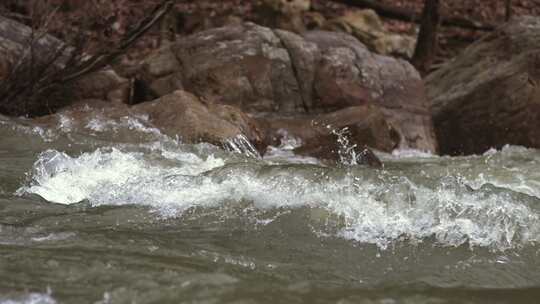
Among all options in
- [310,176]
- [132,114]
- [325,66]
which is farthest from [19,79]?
[310,176]

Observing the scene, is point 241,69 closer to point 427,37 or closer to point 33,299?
point 427,37

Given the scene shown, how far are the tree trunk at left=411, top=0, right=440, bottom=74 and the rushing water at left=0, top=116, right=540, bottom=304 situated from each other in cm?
723

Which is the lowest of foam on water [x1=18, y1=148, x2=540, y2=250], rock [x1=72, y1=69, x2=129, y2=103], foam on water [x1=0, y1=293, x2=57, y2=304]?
rock [x1=72, y1=69, x2=129, y2=103]

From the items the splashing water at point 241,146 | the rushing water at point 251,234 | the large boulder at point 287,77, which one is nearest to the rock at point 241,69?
the large boulder at point 287,77

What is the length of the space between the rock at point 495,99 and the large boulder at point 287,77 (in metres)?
0.35

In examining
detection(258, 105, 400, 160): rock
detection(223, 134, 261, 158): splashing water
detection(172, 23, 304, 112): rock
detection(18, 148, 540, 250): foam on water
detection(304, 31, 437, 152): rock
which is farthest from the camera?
detection(304, 31, 437, 152): rock

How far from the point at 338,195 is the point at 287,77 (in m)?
5.53

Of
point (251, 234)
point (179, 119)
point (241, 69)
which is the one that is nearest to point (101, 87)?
point (241, 69)

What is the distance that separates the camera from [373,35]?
48.8ft


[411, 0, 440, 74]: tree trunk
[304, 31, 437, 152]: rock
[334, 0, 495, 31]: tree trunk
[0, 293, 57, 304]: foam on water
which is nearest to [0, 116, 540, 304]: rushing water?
[0, 293, 57, 304]: foam on water

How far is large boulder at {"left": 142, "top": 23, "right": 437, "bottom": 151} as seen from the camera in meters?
9.80

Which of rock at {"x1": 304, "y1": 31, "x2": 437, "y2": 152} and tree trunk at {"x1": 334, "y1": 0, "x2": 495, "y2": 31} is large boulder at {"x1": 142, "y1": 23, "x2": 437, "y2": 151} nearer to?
rock at {"x1": 304, "y1": 31, "x2": 437, "y2": 152}

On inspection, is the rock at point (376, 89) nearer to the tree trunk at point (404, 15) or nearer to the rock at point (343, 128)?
the rock at point (343, 128)

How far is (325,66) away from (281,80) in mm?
700
